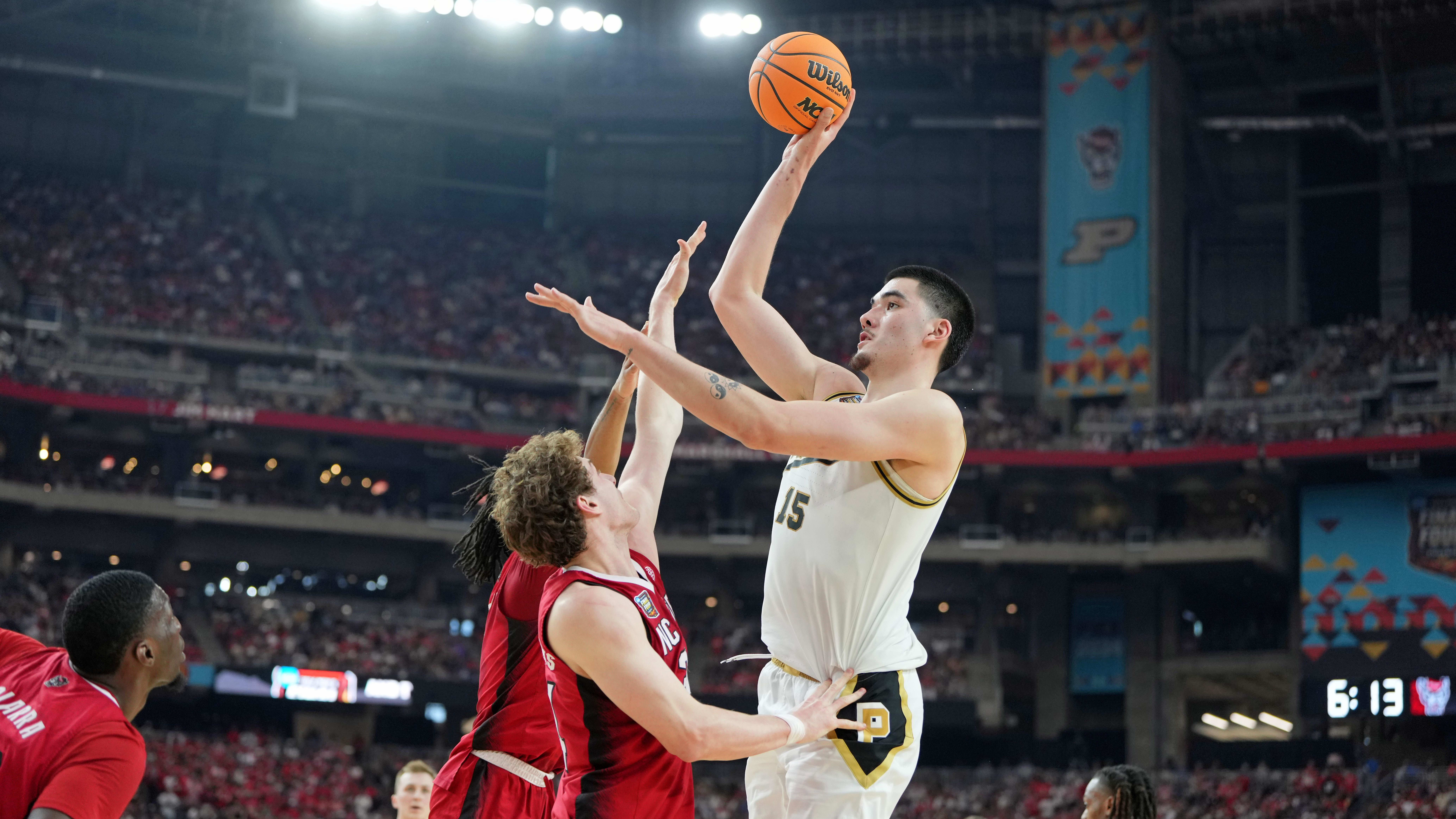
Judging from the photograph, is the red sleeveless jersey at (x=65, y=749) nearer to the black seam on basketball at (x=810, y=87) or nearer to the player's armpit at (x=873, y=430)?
the player's armpit at (x=873, y=430)

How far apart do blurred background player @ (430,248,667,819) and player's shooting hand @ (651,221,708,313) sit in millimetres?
67

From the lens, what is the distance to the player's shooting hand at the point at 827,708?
186 inches

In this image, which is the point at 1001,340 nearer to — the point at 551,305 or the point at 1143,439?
the point at 1143,439

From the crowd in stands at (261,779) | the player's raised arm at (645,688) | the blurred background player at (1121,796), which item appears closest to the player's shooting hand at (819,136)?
the player's raised arm at (645,688)

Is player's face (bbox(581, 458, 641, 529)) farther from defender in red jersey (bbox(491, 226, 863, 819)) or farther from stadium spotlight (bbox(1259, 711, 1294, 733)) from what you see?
stadium spotlight (bbox(1259, 711, 1294, 733))

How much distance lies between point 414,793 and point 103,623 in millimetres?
4208

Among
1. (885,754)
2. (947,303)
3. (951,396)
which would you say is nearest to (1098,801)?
(885,754)

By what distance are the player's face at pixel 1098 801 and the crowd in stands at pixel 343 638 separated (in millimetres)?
32936

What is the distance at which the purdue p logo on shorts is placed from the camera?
4914 mm

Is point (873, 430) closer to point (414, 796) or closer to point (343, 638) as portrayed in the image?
point (414, 796)

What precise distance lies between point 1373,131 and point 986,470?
631 inches

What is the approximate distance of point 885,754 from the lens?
194 inches

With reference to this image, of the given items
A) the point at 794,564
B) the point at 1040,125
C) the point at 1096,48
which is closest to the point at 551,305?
the point at 794,564

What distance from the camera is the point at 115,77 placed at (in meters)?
47.4
